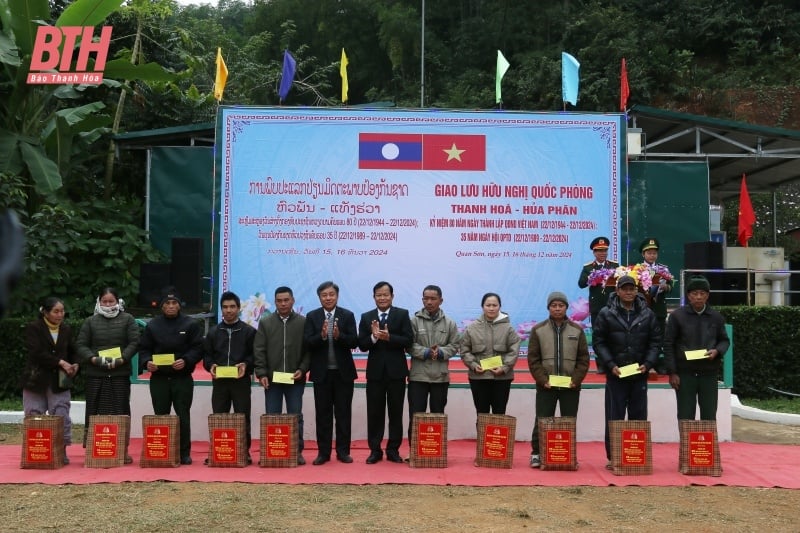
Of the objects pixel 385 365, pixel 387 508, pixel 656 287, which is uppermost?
pixel 656 287

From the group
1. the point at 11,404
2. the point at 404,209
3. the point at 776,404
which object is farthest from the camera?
the point at 776,404

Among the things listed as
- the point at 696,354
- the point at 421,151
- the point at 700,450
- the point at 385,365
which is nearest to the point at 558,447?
the point at 700,450

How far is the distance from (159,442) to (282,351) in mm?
1146

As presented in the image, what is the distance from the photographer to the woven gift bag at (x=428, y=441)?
6871mm

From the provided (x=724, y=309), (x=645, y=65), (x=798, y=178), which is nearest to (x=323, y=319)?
(x=724, y=309)

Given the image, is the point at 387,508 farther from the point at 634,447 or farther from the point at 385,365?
the point at 634,447

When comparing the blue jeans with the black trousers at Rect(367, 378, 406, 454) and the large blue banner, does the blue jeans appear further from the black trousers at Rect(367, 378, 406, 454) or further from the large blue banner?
the large blue banner

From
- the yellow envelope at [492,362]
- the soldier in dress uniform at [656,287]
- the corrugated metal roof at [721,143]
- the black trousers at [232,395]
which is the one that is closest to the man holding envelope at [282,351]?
the black trousers at [232,395]

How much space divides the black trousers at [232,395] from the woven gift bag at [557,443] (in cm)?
230

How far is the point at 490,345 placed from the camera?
7.09 metres

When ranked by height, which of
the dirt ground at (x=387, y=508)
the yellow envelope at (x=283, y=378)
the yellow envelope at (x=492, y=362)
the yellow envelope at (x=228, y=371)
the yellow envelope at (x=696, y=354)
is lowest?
the dirt ground at (x=387, y=508)

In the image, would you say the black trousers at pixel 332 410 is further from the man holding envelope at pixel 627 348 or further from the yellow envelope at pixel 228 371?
the man holding envelope at pixel 627 348

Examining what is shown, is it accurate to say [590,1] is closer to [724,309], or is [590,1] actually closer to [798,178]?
[798,178]

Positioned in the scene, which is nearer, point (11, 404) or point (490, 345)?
point (490, 345)
